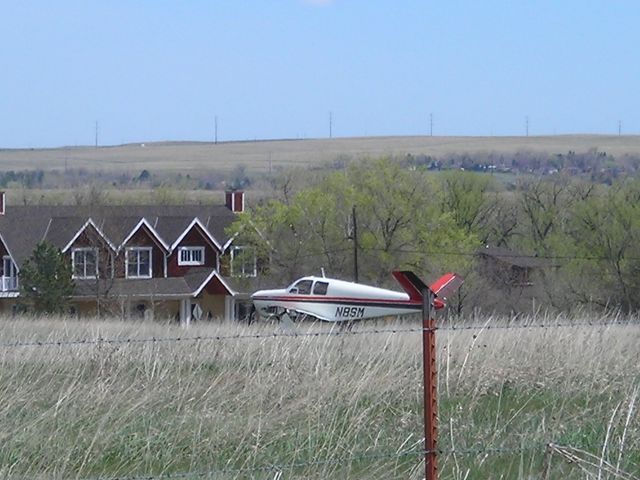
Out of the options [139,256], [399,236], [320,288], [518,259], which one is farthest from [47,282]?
[518,259]

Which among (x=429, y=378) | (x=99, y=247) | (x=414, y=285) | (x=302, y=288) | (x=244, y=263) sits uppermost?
(x=414, y=285)

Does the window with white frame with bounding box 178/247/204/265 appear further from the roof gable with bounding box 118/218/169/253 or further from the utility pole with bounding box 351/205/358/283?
the utility pole with bounding box 351/205/358/283

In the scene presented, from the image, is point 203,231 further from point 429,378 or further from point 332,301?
point 429,378

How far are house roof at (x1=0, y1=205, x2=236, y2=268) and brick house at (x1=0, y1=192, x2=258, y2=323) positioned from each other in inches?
1.6

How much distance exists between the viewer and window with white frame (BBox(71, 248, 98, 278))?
50219 millimetres

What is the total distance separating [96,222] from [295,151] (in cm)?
13051

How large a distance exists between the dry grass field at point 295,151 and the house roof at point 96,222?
339 ft

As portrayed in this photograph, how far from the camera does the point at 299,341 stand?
1096 centimetres

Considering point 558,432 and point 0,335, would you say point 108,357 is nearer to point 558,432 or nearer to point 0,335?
point 558,432

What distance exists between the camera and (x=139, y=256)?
53375 millimetres

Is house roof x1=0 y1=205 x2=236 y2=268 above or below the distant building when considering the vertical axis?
above

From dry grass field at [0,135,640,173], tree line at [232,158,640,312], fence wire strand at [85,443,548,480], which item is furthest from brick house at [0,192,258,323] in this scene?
dry grass field at [0,135,640,173]

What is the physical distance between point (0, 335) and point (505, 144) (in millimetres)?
168224

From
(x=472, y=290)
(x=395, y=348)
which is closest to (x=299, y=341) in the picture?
(x=395, y=348)
